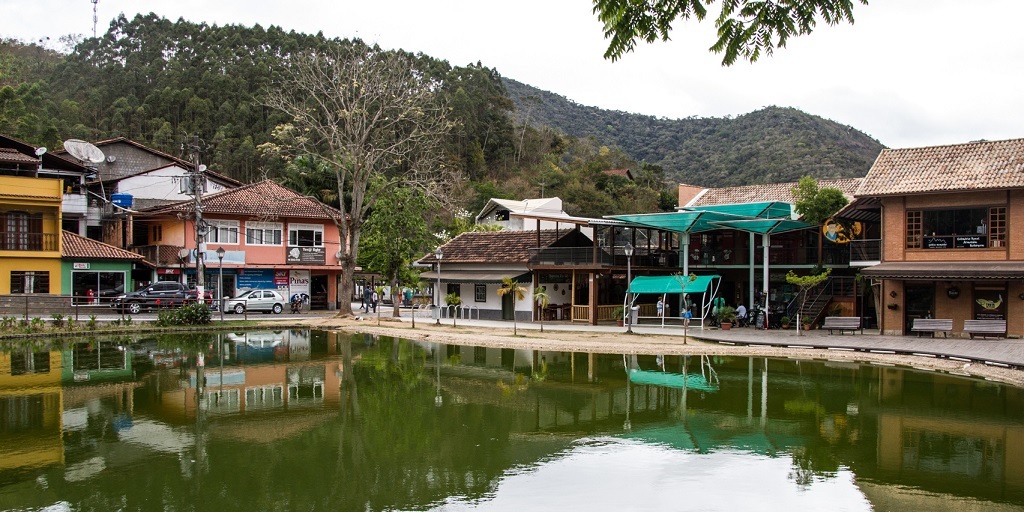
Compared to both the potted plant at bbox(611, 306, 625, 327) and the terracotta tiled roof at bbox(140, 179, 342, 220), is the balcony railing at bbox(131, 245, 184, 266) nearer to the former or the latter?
the terracotta tiled roof at bbox(140, 179, 342, 220)

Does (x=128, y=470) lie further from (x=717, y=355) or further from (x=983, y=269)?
(x=983, y=269)

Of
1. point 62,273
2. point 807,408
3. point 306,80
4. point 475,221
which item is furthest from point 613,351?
point 475,221

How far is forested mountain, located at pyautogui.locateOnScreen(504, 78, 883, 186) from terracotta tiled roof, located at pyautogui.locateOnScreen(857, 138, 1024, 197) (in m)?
30.2

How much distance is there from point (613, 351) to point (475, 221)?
34596 millimetres

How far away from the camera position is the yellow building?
3450cm

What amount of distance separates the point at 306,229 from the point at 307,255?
1477 millimetres

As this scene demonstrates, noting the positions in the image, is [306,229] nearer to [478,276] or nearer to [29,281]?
[478,276]

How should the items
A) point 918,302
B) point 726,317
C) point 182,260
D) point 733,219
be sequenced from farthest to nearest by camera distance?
point 182,260, point 733,219, point 726,317, point 918,302

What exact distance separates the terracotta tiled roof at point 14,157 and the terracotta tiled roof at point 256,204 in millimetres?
6286

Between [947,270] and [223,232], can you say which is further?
[223,232]

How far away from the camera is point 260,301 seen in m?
38.0

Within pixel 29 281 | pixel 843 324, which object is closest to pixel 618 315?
pixel 843 324

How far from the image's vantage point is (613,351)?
23.6 m

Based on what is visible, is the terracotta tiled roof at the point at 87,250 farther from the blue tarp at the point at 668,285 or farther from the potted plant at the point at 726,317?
the potted plant at the point at 726,317
